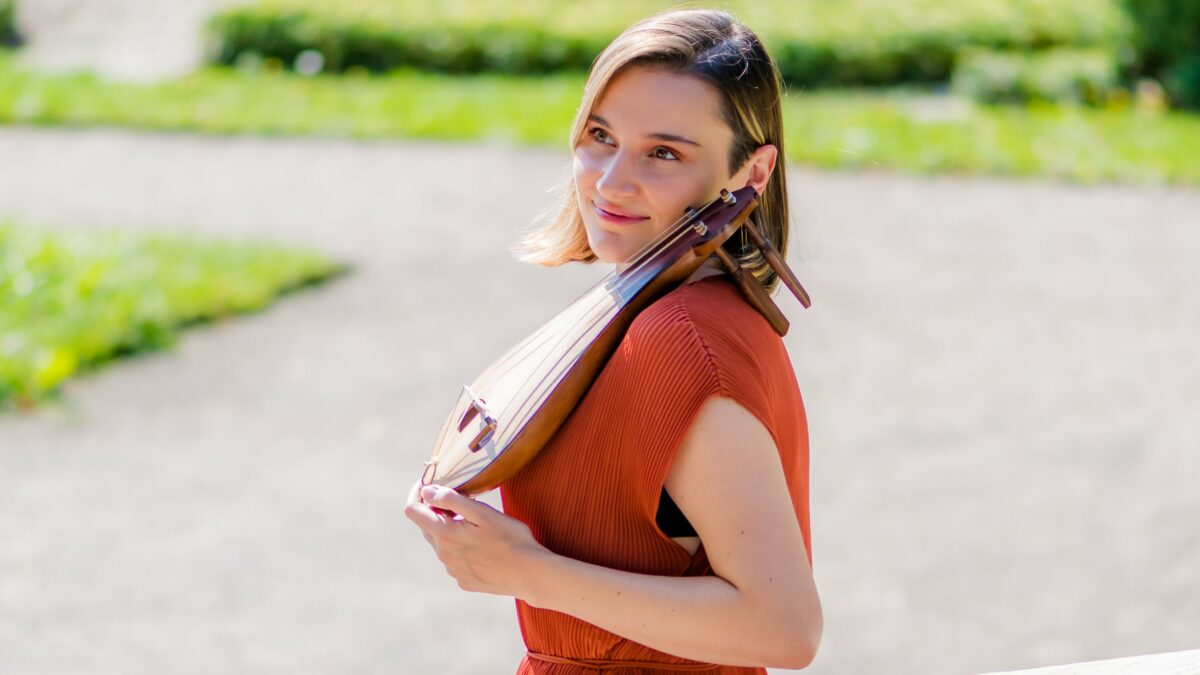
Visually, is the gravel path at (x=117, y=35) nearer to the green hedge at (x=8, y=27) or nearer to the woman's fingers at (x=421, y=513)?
the green hedge at (x=8, y=27)

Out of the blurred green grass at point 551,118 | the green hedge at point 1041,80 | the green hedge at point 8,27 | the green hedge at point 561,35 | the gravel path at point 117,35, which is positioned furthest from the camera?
the green hedge at point 8,27

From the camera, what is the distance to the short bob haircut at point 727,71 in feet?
5.74

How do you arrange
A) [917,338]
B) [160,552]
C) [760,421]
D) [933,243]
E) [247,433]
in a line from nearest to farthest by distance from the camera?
[760,421] < [160,552] < [247,433] < [917,338] < [933,243]

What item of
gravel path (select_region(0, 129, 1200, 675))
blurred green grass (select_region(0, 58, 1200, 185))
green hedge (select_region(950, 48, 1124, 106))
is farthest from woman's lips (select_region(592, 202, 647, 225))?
green hedge (select_region(950, 48, 1124, 106))

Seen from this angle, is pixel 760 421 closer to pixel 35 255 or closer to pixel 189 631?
pixel 189 631

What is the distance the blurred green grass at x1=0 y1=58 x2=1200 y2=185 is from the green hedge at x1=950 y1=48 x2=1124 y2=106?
0.18 metres

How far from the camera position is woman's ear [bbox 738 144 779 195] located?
1821 millimetres

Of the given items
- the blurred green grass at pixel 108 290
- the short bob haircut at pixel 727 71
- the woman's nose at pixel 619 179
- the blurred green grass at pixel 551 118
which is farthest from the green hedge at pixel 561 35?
the woman's nose at pixel 619 179

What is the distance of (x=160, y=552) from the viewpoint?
5.09 m

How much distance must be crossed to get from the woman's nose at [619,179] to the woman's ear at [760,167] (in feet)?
0.48

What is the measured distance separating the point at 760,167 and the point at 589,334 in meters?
0.32

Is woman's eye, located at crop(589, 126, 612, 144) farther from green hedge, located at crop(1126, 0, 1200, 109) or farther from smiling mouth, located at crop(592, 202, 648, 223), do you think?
green hedge, located at crop(1126, 0, 1200, 109)

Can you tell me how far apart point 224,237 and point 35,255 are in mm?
1116

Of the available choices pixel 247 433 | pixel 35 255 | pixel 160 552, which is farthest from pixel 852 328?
pixel 35 255
